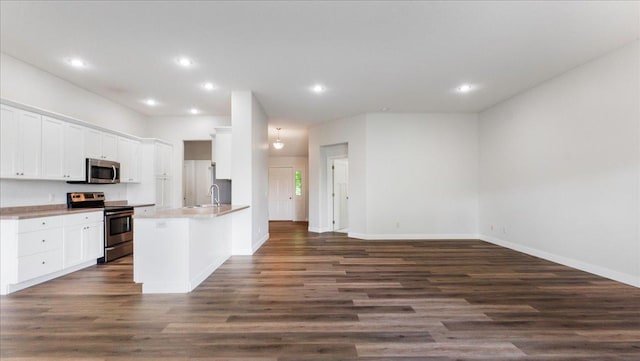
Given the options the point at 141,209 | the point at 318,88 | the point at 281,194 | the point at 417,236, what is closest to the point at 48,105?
the point at 141,209

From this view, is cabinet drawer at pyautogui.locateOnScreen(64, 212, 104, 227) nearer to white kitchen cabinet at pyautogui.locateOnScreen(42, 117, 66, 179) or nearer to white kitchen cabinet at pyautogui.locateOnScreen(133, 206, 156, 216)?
white kitchen cabinet at pyautogui.locateOnScreen(42, 117, 66, 179)

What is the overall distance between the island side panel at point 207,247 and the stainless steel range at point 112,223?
190cm

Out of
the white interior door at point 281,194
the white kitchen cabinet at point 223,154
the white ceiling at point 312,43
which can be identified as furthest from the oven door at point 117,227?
the white interior door at point 281,194

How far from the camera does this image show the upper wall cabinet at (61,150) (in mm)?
4160

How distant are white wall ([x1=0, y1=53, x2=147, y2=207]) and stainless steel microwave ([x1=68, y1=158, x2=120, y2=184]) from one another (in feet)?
1.07

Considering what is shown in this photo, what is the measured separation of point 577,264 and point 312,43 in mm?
4850

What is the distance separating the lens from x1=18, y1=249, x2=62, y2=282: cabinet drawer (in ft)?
11.4

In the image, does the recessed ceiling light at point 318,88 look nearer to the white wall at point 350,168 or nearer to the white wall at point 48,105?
the white wall at point 350,168

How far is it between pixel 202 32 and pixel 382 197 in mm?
4976

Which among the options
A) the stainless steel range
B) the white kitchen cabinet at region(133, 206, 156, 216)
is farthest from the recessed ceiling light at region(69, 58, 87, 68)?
the white kitchen cabinet at region(133, 206, 156, 216)

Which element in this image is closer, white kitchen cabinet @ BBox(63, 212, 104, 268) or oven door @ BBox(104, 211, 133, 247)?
white kitchen cabinet @ BBox(63, 212, 104, 268)

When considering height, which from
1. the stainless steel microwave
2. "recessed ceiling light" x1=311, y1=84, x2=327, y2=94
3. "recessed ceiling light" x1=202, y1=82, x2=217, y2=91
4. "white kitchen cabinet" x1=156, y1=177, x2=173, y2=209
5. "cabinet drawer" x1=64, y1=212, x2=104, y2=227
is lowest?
"cabinet drawer" x1=64, y1=212, x2=104, y2=227

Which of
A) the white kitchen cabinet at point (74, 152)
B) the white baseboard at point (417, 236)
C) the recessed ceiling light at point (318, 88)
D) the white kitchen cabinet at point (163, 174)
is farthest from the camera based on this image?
the white baseboard at point (417, 236)

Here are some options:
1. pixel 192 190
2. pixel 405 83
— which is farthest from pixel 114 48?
pixel 192 190
